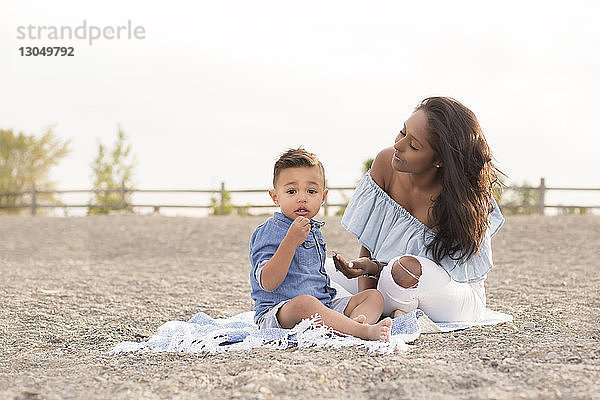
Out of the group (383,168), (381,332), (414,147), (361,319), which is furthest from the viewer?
(383,168)

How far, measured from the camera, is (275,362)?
2.58 meters

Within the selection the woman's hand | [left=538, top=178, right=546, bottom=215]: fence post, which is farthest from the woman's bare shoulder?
[left=538, top=178, right=546, bottom=215]: fence post

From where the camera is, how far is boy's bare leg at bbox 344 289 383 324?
3.21 meters

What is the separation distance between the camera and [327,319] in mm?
2977

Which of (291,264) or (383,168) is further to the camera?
(383,168)

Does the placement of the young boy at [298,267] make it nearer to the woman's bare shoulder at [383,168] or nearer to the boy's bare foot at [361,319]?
the boy's bare foot at [361,319]

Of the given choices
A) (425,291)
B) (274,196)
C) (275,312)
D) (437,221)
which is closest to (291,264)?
(275,312)

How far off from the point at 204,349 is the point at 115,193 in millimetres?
15749

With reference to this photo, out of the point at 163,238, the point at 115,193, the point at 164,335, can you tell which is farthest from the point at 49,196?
the point at 164,335

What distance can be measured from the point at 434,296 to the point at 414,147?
2.79 feet

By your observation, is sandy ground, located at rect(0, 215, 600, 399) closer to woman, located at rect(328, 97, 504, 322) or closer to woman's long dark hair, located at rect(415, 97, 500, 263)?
woman, located at rect(328, 97, 504, 322)

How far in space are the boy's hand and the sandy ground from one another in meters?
0.51

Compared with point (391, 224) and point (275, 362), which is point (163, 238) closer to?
point (391, 224)

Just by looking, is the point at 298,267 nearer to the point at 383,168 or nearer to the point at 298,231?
the point at 298,231
